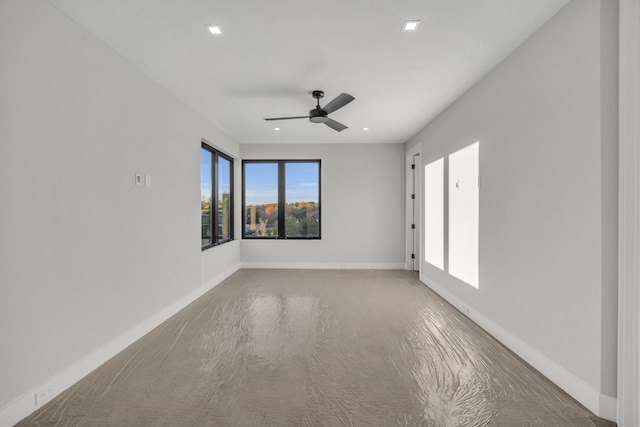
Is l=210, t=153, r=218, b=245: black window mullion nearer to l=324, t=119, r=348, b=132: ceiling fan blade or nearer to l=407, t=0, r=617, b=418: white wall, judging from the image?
l=324, t=119, r=348, b=132: ceiling fan blade

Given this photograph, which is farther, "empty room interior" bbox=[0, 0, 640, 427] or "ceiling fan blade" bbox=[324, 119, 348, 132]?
"ceiling fan blade" bbox=[324, 119, 348, 132]

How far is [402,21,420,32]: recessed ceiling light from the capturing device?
2.30 metres

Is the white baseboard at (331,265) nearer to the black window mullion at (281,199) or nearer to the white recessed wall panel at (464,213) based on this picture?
the black window mullion at (281,199)

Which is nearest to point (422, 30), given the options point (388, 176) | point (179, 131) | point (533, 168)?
point (533, 168)

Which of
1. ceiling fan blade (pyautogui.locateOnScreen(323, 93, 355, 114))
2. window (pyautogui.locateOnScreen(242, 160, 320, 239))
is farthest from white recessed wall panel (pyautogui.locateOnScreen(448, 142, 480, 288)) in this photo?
window (pyautogui.locateOnScreen(242, 160, 320, 239))

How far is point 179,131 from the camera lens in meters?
3.96

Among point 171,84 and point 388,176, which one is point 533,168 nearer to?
point 171,84

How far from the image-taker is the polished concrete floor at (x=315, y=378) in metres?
1.92

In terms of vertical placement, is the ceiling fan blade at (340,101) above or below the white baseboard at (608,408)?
above

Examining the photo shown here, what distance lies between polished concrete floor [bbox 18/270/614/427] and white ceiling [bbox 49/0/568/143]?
2.63 m

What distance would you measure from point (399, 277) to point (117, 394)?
465 cm

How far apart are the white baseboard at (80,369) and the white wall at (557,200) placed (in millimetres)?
3475

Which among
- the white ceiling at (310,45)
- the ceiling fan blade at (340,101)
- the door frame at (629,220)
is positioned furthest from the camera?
the ceiling fan blade at (340,101)

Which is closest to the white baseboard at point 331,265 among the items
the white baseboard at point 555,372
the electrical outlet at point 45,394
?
the white baseboard at point 555,372
